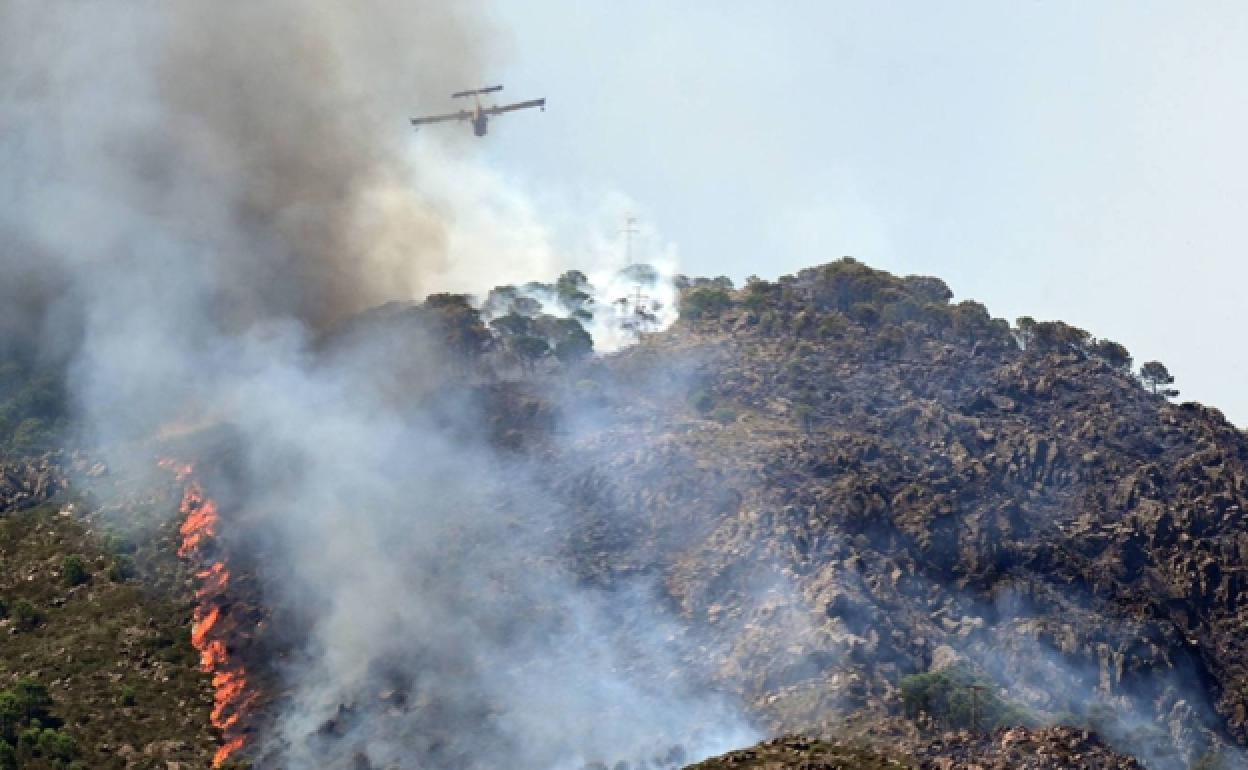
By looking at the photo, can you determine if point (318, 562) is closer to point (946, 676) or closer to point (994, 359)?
point (946, 676)

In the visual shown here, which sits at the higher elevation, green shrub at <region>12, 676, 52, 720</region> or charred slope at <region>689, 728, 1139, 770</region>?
green shrub at <region>12, 676, 52, 720</region>

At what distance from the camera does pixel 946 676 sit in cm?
13650

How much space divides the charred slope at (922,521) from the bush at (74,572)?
40109 mm

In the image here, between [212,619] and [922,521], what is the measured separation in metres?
58.2

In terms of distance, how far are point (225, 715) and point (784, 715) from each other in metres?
40.5

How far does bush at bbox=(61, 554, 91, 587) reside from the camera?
156 metres

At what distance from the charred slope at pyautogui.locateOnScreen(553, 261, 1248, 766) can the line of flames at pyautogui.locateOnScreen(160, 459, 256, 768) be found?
28921mm

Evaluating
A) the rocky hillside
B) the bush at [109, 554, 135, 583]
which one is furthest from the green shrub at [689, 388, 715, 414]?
the bush at [109, 554, 135, 583]

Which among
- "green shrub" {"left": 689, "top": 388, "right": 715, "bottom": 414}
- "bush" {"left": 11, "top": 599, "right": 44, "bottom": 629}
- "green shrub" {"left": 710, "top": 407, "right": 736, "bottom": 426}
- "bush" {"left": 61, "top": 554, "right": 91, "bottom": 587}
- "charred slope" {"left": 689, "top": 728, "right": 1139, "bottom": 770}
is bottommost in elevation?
"charred slope" {"left": 689, "top": 728, "right": 1139, "bottom": 770}

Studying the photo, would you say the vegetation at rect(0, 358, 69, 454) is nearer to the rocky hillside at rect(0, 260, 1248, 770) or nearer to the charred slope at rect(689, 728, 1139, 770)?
the rocky hillside at rect(0, 260, 1248, 770)

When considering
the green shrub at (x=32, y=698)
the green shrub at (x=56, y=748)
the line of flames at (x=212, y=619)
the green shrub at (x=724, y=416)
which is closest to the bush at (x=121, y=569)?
the line of flames at (x=212, y=619)

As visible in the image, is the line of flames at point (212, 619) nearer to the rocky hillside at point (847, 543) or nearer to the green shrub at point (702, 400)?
the rocky hillside at point (847, 543)

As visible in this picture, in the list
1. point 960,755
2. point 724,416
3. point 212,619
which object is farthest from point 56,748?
point 724,416

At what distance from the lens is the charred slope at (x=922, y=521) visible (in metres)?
141
